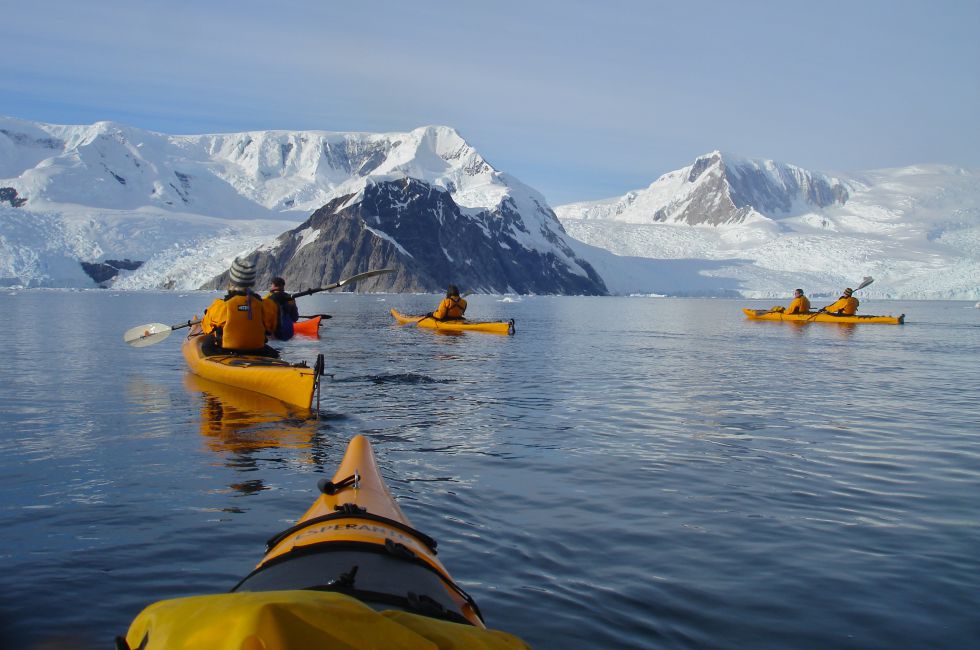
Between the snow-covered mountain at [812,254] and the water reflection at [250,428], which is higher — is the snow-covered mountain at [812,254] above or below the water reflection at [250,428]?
above

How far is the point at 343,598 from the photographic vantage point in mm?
2266

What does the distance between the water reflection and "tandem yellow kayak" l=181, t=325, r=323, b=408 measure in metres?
0.17

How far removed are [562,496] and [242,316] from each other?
7.67 m

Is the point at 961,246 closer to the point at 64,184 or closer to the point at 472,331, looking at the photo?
the point at 472,331

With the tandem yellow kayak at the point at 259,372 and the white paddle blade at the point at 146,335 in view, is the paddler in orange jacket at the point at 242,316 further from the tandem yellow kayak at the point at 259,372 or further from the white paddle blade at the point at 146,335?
the white paddle blade at the point at 146,335

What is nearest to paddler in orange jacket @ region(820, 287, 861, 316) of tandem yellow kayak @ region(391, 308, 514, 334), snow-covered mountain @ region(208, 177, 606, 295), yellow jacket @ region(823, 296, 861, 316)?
yellow jacket @ region(823, 296, 861, 316)

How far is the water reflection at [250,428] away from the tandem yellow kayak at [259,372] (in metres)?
0.17

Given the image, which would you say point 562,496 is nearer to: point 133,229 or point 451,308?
point 451,308

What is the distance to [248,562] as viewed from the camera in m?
5.49

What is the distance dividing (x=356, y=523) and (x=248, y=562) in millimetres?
1937

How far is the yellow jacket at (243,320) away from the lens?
1279cm

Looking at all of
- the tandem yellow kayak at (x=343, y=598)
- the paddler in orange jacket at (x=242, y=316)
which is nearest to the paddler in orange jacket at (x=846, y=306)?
the paddler in orange jacket at (x=242, y=316)

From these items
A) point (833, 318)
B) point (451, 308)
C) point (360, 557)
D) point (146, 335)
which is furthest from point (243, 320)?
point (833, 318)

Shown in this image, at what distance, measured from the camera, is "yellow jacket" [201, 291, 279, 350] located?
1279 cm
